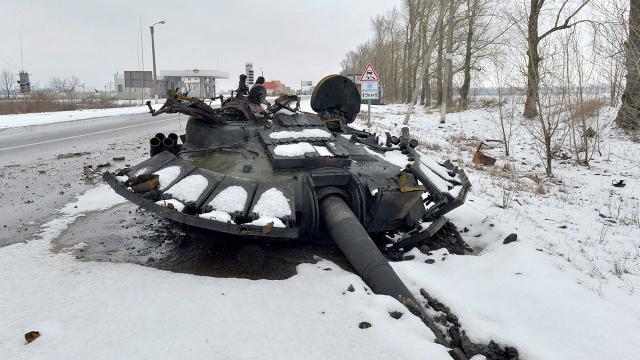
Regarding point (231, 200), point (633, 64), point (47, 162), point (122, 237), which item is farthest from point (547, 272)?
point (47, 162)

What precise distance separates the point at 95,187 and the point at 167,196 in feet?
13.2

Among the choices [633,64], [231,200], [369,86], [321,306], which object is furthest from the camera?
[369,86]

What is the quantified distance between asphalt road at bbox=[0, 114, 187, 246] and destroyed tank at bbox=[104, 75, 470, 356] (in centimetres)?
194

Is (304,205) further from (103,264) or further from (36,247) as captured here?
(36,247)

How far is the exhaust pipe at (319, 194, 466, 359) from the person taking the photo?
3485 millimetres

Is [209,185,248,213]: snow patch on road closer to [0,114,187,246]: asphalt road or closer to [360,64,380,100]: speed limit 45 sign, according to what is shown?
[0,114,187,246]: asphalt road

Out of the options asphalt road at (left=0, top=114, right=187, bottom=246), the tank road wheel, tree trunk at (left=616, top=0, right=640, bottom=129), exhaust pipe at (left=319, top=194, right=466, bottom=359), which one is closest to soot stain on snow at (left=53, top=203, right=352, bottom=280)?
the tank road wheel

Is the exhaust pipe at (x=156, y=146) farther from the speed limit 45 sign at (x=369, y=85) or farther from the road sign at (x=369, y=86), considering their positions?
the road sign at (x=369, y=86)

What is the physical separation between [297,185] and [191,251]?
1.30 m

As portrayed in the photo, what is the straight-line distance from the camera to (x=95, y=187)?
7.57m

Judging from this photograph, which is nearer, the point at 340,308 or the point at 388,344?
the point at 388,344

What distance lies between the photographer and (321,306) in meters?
3.54

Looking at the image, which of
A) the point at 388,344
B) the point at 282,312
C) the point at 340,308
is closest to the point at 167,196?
the point at 282,312

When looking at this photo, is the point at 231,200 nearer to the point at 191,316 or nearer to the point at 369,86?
the point at 191,316
